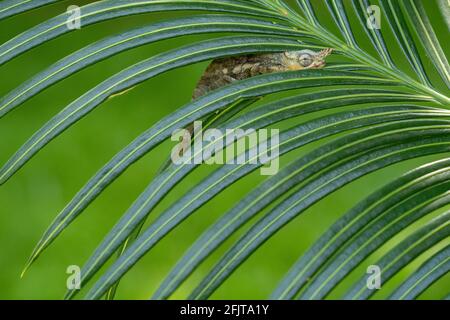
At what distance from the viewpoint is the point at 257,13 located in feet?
2.49

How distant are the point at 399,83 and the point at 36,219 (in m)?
2.09

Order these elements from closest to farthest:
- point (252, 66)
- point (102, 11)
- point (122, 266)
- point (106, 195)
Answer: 1. point (122, 266)
2. point (102, 11)
3. point (252, 66)
4. point (106, 195)

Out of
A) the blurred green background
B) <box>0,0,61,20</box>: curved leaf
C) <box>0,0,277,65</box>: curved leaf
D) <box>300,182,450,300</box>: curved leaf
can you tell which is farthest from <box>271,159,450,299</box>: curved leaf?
the blurred green background

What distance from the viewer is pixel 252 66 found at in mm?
860

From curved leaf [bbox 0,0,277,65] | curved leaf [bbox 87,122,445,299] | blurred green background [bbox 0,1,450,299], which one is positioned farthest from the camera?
blurred green background [bbox 0,1,450,299]

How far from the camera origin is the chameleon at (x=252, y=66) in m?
0.80

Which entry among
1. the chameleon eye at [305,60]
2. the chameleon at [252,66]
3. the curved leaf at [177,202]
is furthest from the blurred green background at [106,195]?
the curved leaf at [177,202]

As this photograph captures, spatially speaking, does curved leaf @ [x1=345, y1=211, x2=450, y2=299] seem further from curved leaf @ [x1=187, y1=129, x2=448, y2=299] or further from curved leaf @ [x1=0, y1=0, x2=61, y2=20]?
curved leaf @ [x1=0, y1=0, x2=61, y2=20]

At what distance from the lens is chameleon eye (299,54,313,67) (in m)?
0.80

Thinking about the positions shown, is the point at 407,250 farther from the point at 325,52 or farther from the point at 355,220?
the point at 325,52

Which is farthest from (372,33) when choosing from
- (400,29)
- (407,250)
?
(407,250)
